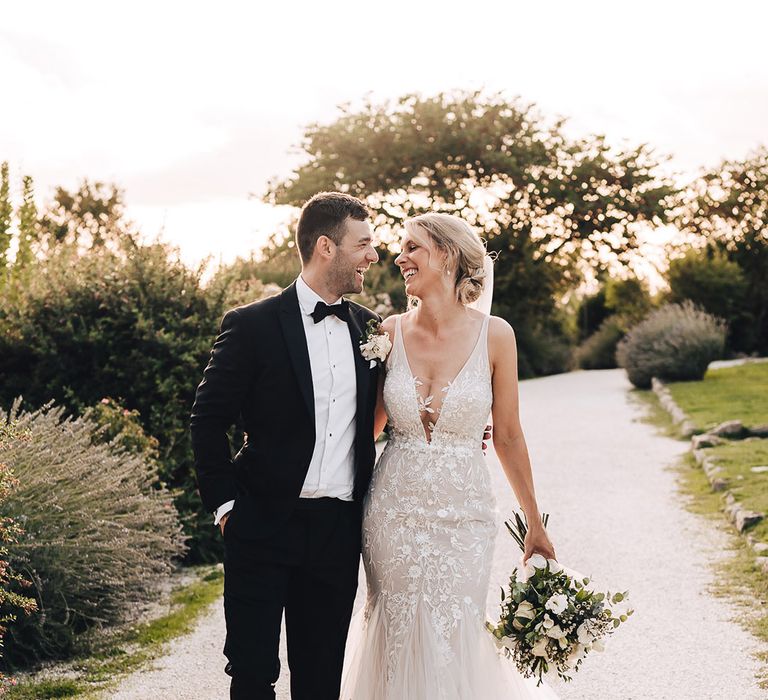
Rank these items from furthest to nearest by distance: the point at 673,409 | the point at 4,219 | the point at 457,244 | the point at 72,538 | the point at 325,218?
the point at 673,409 → the point at 4,219 → the point at 72,538 → the point at 457,244 → the point at 325,218

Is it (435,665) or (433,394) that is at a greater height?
(433,394)

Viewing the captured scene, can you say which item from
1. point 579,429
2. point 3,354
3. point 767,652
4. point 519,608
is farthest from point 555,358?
point 519,608

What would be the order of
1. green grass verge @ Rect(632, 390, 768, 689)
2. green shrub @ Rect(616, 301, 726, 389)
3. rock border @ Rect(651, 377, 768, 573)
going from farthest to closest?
green shrub @ Rect(616, 301, 726, 389), rock border @ Rect(651, 377, 768, 573), green grass verge @ Rect(632, 390, 768, 689)

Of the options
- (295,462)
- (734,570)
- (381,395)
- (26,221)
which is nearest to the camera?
(295,462)

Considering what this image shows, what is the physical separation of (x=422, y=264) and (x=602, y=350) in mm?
28684

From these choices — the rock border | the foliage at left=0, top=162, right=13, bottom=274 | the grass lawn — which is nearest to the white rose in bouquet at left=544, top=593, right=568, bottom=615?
the rock border

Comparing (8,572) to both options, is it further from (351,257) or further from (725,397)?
(725,397)

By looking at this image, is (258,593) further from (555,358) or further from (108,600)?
(555,358)

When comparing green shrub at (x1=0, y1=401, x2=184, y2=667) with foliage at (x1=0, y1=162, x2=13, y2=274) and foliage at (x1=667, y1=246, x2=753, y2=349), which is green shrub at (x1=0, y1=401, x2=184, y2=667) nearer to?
foliage at (x1=0, y1=162, x2=13, y2=274)

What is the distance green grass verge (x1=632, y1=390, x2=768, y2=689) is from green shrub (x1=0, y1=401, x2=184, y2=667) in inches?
143

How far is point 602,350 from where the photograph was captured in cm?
3147

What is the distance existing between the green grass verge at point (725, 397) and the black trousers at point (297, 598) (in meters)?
10.8

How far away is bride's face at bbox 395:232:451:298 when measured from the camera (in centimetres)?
370

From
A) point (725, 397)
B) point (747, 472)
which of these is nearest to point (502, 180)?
point (725, 397)
